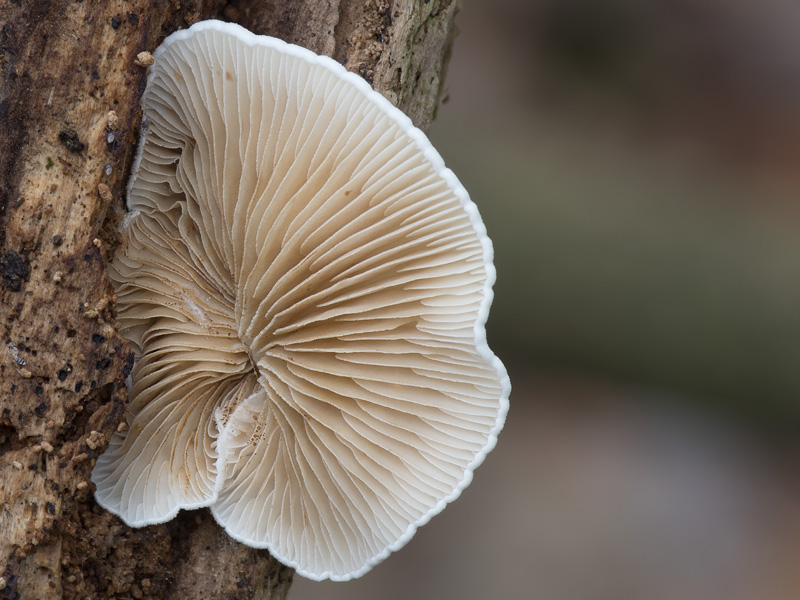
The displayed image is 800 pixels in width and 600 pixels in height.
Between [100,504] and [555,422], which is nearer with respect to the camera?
[100,504]

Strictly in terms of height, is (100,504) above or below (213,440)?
below

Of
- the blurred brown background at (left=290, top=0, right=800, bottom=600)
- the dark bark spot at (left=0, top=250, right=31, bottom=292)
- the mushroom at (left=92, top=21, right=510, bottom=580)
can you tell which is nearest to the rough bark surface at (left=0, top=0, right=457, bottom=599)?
the dark bark spot at (left=0, top=250, right=31, bottom=292)

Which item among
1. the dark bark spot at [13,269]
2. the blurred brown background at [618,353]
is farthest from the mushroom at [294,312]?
the blurred brown background at [618,353]

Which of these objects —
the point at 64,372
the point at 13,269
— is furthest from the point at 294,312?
the point at 13,269

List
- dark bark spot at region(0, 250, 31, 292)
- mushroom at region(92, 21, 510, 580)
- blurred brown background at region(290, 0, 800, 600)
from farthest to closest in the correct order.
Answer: blurred brown background at region(290, 0, 800, 600) → dark bark spot at region(0, 250, 31, 292) → mushroom at region(92, 21, 510, 580)

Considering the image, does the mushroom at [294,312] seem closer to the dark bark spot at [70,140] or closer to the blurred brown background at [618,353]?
the dark bark spot at [70,140]

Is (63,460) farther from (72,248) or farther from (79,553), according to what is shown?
(72,248)

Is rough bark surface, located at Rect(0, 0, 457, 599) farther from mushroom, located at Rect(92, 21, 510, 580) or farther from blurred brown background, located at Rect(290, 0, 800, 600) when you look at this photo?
blurred brown background, located at Rect(290, 0, 800, 600)

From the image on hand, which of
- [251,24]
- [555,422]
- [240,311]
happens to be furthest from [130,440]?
[555,422]
